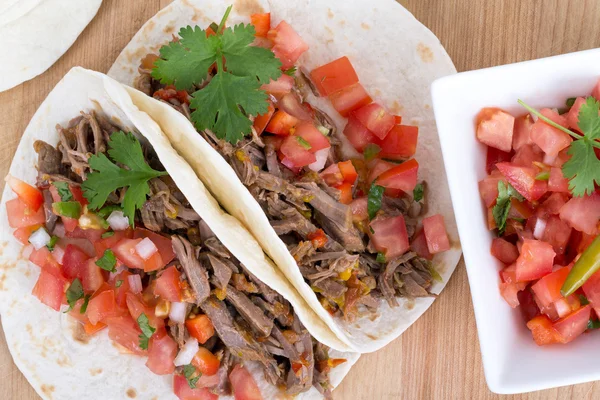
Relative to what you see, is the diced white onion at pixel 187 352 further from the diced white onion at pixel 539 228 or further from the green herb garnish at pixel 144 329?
the diced white onion at pixel 539 228

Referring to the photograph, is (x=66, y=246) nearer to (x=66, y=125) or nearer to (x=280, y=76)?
(x=66, y=125)

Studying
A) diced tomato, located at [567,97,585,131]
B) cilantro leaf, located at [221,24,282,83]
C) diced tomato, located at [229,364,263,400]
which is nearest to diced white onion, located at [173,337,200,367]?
diced tomato, located at [229,364,263,400]

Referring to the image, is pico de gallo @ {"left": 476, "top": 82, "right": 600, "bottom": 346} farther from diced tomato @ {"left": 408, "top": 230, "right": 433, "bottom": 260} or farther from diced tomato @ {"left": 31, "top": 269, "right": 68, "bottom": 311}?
diced tomato @ {"left": 31, "top": 269, "right": 68, "bottom": 311}

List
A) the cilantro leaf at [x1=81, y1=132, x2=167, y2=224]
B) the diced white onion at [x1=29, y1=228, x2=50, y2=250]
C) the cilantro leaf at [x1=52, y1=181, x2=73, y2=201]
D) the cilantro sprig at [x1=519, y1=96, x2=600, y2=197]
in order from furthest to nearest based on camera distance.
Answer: the diced white onion at [x1=29, y1=228, x2=50, y2=250]
the cilantro leaf at [x1=52, y1=181, x2=73, y2=201]
the cilantro leaf at [x1=81, y1=132, x2=167, y2=224]
the cilantro sprig at [x1=519, y1=96, x2=600, y2=197]

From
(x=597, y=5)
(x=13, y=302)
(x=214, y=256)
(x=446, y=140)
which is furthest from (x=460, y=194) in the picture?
(x=13, y=302)

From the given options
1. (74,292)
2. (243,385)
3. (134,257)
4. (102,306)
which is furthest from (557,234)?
(74,292)

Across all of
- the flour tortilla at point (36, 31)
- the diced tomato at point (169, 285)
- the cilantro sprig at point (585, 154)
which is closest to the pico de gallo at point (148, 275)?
the diced tomato at point (169, 285)
